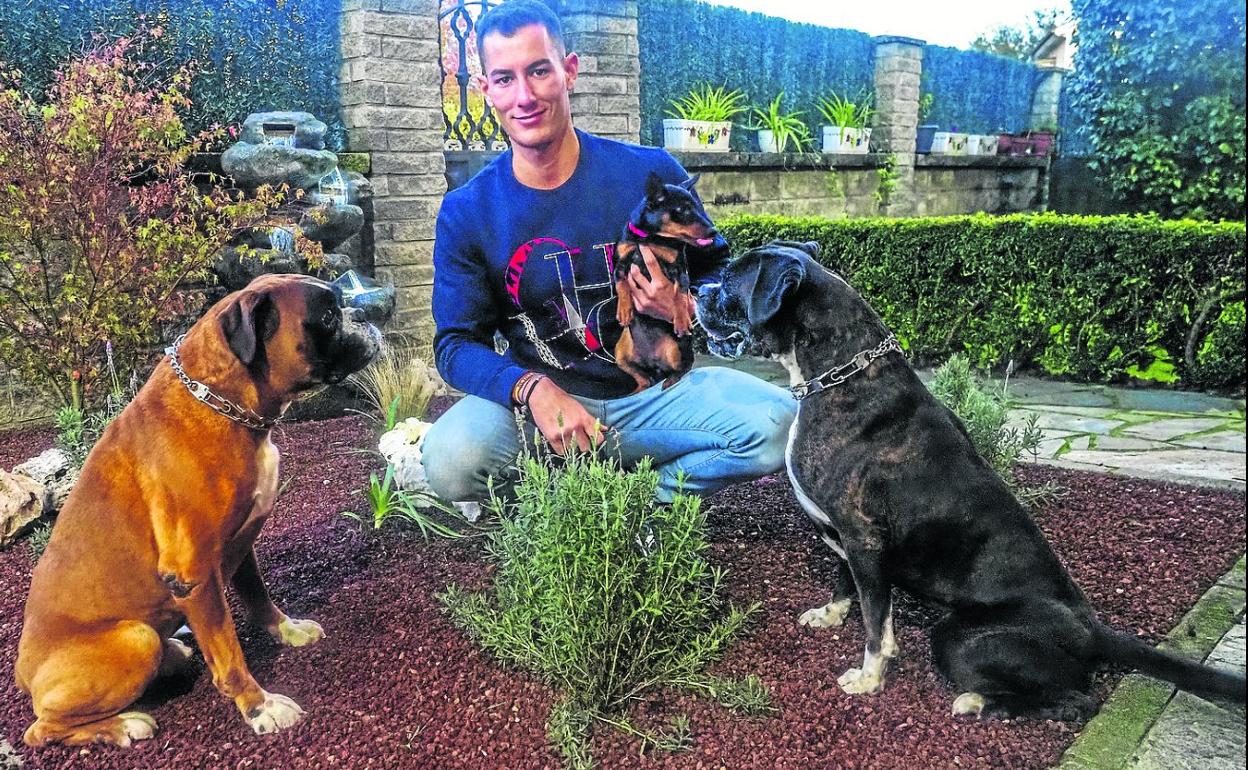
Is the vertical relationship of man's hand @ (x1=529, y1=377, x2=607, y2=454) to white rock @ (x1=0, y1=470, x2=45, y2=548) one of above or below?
above

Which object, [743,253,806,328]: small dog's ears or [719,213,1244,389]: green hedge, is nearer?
[743,253,806,328]: small dog's ears

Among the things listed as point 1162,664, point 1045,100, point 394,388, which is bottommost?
point 394,388

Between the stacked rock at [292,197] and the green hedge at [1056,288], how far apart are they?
4.30 meters

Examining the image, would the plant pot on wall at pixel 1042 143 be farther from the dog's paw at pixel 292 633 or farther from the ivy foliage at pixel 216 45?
the dog's paw at pixel 292 633

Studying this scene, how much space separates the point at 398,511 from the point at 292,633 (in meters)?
1.11

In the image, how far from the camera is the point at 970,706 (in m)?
2.56

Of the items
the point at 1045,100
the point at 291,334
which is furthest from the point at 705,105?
the point at 1045,100

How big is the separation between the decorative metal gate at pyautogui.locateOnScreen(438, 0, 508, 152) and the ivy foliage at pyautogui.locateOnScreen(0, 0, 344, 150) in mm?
1289

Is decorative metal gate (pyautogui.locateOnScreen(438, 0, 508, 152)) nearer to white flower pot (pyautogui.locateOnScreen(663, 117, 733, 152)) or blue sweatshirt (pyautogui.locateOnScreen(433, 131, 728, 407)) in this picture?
white flower pot (pyautogui.locateOnScreen(663, 117, 733, 152))

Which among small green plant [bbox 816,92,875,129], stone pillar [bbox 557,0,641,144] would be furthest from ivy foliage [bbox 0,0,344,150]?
small green plant [bbox 816,92,875,129]

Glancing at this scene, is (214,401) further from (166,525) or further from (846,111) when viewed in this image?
(846,111)

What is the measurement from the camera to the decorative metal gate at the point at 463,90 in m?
8.41

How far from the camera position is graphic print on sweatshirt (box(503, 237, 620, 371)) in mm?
3584

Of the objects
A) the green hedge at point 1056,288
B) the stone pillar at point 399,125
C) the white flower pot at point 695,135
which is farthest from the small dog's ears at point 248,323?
the white flower pot at point 695,135
